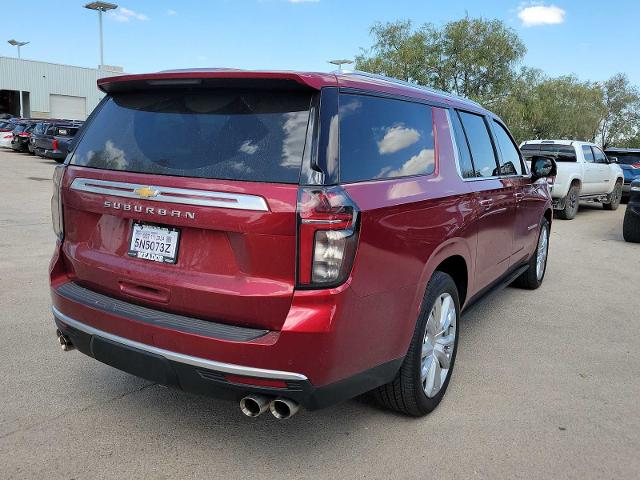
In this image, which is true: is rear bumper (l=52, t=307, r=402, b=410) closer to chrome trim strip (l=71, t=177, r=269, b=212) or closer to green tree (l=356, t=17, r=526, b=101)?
chrome trim strip (l=71, t=177, r=269, b=212)

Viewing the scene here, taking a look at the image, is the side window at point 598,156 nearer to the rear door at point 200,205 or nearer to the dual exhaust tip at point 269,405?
the rear door at point 200,205

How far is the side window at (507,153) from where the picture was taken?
4668 mm

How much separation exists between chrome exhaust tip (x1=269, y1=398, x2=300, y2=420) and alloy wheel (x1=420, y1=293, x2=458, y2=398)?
93 cm

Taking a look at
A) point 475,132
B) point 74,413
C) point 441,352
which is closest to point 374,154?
point 441,352

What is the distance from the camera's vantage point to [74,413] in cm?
318

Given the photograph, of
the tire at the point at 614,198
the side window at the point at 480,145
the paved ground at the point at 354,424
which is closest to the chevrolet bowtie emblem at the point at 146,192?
the paved ground at the point at 354,424

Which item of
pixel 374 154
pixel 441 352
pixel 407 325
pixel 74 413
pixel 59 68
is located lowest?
pixel 74 413

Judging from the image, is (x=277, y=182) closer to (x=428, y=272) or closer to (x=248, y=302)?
(x=248, y=302)

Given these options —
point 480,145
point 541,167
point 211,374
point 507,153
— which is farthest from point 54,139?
point 211,374

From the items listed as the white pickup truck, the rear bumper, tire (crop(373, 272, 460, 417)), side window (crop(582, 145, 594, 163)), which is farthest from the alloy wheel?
side window (crop(582, 145, 594, 163))

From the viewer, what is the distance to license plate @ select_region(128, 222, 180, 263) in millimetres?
2545

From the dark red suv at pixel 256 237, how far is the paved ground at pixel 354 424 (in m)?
0.36

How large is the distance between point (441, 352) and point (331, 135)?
63.9 inches

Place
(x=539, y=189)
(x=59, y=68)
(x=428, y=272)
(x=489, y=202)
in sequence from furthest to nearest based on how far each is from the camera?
(x=59, y=68), (x=539, y=189), (x=489, y=202), (x=428, y=272)
